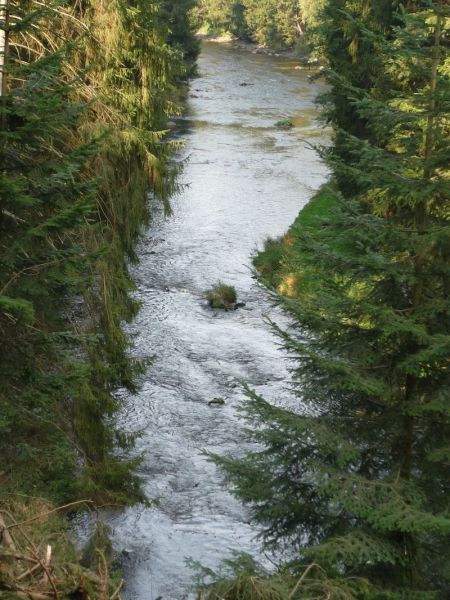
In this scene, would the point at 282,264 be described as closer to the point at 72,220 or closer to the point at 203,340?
the point at 203,340

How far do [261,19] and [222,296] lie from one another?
5792 cm

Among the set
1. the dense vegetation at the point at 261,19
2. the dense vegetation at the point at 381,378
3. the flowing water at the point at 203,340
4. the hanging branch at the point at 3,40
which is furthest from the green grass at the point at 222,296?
the dense vegetation at the point at 261,19

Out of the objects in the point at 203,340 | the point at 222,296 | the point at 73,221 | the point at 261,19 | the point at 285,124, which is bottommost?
the point at 203,340

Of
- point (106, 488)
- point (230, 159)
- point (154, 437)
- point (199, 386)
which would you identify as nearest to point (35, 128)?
point (106, 488)

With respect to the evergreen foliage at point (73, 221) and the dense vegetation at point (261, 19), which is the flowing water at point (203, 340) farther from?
the dense vegetation at point (261, 19)

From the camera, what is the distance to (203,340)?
18.4 m

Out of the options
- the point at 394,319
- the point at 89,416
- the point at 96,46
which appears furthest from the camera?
the point at 96,46

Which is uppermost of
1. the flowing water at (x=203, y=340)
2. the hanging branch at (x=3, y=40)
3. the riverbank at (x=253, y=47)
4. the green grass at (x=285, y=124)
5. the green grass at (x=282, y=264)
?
the hanging branch at (x=3, y=40)

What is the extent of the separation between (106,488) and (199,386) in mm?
5100

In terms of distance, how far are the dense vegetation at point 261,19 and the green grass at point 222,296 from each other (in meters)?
47.0

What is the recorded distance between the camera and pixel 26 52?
11.9 meters

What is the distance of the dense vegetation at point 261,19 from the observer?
69.2 m

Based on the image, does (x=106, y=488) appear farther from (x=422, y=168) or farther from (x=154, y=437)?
Result: (x=422, y=168)

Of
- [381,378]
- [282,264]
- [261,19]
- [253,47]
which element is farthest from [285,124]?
[253,47]
